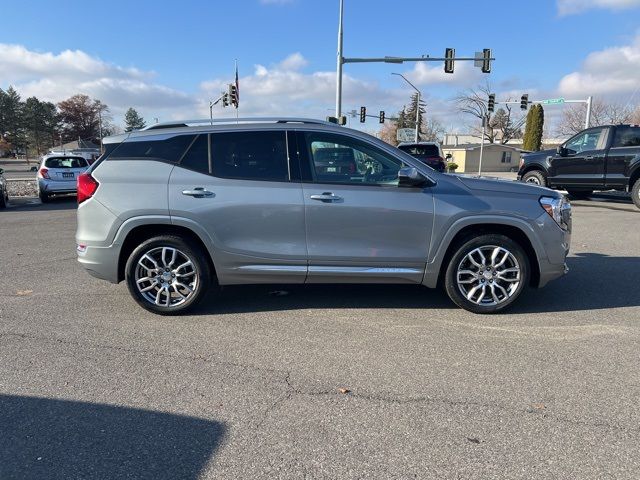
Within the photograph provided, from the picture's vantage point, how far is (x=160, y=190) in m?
4.79

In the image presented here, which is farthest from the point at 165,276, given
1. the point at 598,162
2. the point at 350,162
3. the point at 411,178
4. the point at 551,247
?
the point at 598,162

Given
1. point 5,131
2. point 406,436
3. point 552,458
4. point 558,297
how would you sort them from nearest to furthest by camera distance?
1. point 552,458
2. point 406,436
3. point 558,297
4. point 5,131

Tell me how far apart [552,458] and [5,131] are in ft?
394

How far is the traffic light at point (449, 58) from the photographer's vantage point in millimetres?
22050

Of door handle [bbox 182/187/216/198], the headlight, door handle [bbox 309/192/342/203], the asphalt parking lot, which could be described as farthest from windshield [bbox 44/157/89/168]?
the headlight

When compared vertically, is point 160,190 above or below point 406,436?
above

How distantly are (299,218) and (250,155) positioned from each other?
81 centimetres

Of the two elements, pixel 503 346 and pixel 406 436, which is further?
pixel 503 346

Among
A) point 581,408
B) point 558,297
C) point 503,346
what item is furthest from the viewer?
point 558,297

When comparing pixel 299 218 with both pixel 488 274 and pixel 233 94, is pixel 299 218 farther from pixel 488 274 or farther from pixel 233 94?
pixel 233 94

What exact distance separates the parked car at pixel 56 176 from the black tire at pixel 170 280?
13013 mm

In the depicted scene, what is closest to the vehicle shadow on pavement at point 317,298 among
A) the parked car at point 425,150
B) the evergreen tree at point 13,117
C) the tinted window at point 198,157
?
the tinted window at point 198,157

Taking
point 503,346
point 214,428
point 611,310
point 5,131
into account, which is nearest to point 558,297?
point 611,310

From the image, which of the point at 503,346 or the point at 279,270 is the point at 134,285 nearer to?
the point at 279,270
